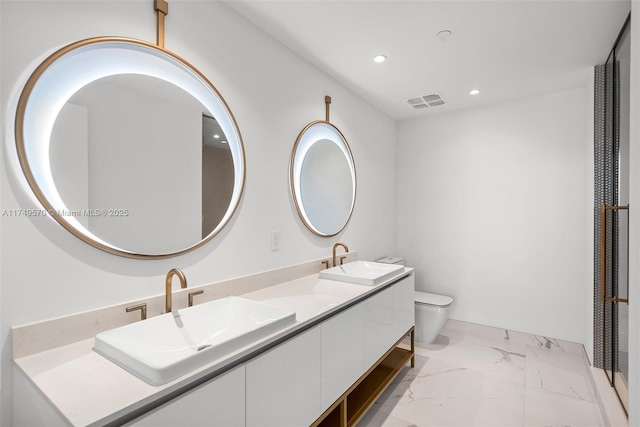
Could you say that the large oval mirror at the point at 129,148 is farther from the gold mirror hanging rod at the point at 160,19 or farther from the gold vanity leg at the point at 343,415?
the gold vanity leg at the point at 343,415

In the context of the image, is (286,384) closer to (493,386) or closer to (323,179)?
(323,179)

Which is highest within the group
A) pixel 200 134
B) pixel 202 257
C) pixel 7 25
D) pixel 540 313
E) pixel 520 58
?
pixel 520 58

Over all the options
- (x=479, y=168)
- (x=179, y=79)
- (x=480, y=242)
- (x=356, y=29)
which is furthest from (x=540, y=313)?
(x=179, y=79)

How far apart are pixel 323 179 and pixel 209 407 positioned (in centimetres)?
179

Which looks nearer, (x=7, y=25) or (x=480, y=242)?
(x=7, y=25)

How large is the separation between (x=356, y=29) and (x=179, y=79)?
3.50 ft

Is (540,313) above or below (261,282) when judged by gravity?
below

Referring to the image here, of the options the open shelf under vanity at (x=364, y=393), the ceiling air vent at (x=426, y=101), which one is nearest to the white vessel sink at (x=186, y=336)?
the open shelf under vanity at (x=364, y=393)

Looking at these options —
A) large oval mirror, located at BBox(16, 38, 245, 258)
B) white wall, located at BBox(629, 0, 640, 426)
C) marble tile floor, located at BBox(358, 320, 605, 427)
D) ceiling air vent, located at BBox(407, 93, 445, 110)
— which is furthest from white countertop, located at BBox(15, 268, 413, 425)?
ceiling air vent, located at BBox(407, 93, 445, 110)

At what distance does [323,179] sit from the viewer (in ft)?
8.25

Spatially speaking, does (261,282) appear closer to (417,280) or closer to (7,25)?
(7,25)

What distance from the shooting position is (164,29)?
1449 mm

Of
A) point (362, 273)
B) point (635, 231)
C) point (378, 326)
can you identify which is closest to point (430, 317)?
point (362, 273)

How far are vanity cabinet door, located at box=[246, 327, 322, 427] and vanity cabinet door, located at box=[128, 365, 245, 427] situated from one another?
0.05 meters
